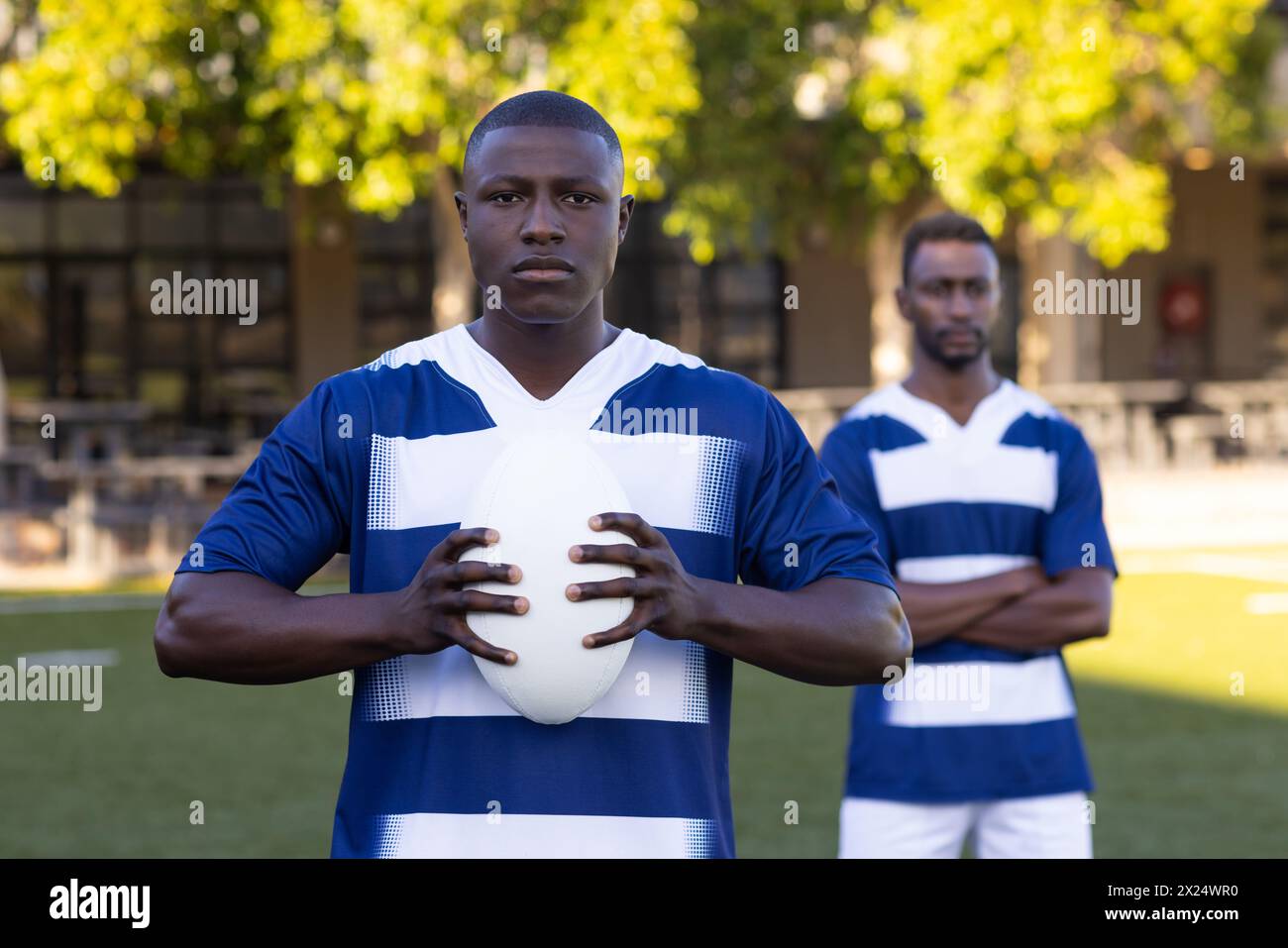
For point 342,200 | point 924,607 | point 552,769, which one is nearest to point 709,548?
point 552,769

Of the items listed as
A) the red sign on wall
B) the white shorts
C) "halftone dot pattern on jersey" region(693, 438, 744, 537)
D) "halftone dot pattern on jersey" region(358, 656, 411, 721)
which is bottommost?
the white shorts

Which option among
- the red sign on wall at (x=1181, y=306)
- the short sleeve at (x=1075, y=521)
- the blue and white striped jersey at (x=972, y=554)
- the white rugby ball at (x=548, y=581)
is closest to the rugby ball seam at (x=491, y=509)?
the white rugby ball at (x=548, y=581)

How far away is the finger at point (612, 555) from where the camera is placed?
241 cm

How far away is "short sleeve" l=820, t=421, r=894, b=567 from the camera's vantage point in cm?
473

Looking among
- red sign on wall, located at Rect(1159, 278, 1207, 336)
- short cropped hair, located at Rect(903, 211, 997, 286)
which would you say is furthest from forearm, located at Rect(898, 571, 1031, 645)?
red sign on wall, located at Rect(1159, 278, 1207, 336)

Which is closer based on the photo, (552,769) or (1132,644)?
(552,769)

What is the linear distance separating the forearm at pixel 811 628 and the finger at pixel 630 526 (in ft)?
0.31

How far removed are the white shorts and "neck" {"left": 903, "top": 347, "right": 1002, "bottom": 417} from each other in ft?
3.57

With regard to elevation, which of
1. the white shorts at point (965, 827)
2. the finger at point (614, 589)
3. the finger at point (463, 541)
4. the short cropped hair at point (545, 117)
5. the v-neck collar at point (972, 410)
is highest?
the short cropped hair at point (545, 117)

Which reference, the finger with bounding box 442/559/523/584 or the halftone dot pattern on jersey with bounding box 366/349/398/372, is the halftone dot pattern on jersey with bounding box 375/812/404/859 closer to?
the finger with bounding box 442/559/523/584

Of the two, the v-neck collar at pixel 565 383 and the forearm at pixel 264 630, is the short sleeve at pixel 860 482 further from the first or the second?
the forearm at pixel 264 630

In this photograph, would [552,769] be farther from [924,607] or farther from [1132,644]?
[1132,644]
